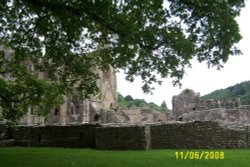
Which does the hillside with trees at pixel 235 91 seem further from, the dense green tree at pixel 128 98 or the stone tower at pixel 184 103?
the dense green tree at pixel 128 98

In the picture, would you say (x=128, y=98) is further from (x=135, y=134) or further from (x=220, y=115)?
(x=135, y=134)

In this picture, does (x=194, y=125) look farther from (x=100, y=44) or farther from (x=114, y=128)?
(x=100, y=44)

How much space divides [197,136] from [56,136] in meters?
8.80

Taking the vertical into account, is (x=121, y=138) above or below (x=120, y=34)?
below

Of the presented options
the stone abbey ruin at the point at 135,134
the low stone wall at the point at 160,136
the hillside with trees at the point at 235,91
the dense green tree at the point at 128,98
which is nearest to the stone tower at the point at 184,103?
the hillside with trees at the point at 235,91

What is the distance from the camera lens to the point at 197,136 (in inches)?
624

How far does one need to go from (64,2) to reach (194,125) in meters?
9.47

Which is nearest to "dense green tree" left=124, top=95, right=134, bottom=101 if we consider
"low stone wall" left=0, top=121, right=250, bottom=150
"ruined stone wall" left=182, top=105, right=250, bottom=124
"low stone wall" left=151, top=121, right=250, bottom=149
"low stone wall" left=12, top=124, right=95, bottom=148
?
"ruined stone wall" left=182, top=105, right=250, bottom=124

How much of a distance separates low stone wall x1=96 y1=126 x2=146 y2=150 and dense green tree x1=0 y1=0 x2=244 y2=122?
3.12m

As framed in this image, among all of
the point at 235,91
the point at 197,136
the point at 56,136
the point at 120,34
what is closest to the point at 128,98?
the point at 235,91

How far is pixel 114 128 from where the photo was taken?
16672mm

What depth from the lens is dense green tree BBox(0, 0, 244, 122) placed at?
31.0 feet

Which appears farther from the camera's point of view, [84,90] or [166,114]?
[166,114]

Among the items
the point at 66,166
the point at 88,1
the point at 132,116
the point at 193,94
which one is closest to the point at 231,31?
the point at 88,1
